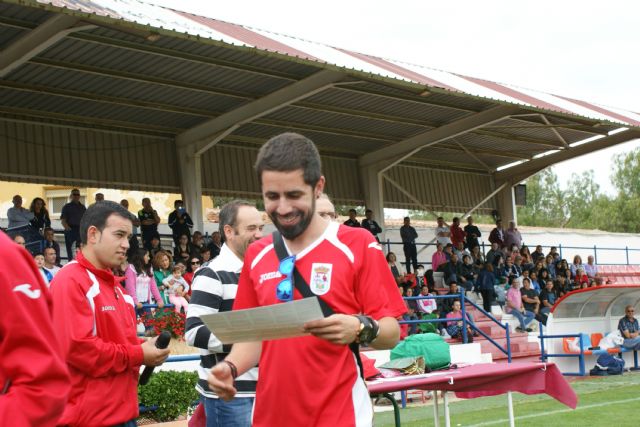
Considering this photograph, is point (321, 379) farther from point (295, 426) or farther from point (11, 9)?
point (11, 9)

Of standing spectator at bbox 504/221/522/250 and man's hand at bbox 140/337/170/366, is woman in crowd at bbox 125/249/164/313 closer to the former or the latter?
man's hand at bbox 140/337/170/366

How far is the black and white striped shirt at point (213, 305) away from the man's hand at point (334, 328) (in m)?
2.00

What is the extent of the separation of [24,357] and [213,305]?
2910 millimetres

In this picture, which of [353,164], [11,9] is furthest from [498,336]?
[11,9]

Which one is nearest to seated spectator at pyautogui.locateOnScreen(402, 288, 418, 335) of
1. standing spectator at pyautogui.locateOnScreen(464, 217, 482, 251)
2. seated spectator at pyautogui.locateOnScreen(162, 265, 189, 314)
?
seated spectator at pyautogui.locateOnScreen(162, 265, 189, 314)

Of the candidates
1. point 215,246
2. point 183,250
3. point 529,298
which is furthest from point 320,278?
point 529,298

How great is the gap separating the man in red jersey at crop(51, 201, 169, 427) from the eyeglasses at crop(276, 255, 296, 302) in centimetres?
129

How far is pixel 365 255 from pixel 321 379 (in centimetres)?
48

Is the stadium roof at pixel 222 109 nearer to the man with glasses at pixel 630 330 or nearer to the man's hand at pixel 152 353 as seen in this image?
the man with glasses at pixel 630 330

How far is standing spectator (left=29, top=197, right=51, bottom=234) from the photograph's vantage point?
758 inches

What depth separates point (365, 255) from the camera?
3744 millimetres

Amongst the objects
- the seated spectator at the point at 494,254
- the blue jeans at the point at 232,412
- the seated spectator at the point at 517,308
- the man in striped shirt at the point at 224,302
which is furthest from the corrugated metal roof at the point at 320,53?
the blue jeans at the point at 232,412

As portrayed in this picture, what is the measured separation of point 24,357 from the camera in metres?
2.51

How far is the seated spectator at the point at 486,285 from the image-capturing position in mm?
26781
